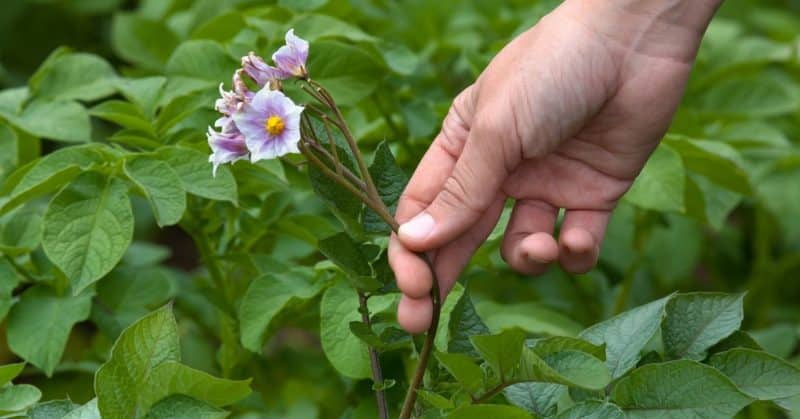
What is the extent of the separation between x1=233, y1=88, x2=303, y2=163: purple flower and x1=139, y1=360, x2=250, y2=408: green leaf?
0.24 m

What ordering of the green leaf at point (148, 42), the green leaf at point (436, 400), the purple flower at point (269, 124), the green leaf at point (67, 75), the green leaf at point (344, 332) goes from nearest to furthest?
the purple flower at point (269, 124) → the green leaf at point (436, 400) → the green leaf at point (344, 332) → the green leaf at point (67, 75) → the green leaf at point (148, 42)

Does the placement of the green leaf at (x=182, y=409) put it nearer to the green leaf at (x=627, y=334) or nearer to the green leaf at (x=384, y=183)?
the green leaf at (x=384, y=183)

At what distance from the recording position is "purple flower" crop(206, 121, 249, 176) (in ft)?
3.66

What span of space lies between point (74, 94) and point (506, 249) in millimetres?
804

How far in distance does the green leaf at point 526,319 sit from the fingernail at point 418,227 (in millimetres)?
549

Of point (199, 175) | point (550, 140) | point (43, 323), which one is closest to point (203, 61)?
point (199, 175)

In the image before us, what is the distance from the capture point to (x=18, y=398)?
4.18 ft

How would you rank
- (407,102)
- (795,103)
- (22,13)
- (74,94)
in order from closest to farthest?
(74,94) < (407,102) < (795,103) < (22,13)

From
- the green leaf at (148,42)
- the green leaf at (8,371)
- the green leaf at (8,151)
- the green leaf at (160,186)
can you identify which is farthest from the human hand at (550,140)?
the green leaf at (148,42)

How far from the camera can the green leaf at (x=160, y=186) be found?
1.43 meters

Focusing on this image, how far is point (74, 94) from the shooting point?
1.83 m

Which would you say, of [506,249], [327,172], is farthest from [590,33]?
[327,172]

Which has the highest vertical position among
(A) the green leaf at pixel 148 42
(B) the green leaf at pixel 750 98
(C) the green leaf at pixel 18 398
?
(C) the green leaf at pixel 18 398

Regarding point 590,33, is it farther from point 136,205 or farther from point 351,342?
point 136,205
